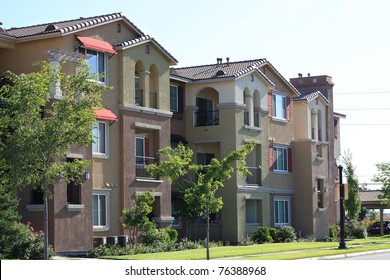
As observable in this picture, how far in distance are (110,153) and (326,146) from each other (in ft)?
76.6

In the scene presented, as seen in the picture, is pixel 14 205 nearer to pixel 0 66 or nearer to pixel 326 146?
pixel 0 66

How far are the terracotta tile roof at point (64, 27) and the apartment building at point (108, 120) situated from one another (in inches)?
2.0

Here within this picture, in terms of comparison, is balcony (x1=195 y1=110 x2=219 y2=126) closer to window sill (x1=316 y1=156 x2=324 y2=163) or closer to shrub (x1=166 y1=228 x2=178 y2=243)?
shrub (x1=166 y1=228 x2=178 y2=243)

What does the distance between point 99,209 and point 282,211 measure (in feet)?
59.1

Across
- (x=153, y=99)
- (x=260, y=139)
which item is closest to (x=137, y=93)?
(x=153, y=99)

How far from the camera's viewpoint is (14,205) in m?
31.9

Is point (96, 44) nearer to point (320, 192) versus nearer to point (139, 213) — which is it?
point (139, 213)

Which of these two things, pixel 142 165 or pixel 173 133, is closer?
pixel 142 165

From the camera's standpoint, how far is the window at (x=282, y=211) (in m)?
53.0

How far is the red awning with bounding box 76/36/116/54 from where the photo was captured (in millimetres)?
37438

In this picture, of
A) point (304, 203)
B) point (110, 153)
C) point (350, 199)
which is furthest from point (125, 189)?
point (350, 199)

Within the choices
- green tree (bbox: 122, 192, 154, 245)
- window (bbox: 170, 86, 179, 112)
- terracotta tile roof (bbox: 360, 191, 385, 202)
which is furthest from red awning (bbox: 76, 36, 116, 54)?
terracotta tile roof (bbox: 360, 191, 385, 202)

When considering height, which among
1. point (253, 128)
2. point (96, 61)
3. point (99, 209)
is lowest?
point (99, 209)

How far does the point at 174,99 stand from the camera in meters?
47.9
